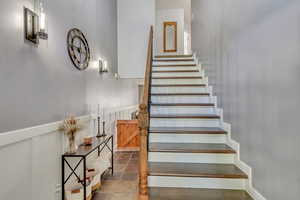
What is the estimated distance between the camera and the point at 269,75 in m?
1.56

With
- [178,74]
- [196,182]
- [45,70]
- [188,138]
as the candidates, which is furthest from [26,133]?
[178,74]

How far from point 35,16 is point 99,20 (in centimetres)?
214

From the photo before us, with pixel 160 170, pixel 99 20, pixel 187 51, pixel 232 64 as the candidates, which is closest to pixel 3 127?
pixel 160 170

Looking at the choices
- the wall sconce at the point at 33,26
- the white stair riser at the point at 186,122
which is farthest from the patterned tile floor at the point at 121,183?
the wall sconce at the point at 33,26

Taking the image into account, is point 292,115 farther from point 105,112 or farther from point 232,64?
point 105,112

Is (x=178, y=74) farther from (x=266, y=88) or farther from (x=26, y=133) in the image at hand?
(x=26, y=133)

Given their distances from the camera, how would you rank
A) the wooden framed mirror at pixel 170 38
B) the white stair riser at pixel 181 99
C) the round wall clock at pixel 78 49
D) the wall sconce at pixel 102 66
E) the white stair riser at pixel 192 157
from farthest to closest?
the wooden framed mirror at pixel 170 38 < the wall sconce at pixel 102 66 < the white stair riser at pixel 181 99 < the round wall clock at pixel 78 49 < the white stair riser at pixel 192 157

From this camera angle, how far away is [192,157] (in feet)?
7.47

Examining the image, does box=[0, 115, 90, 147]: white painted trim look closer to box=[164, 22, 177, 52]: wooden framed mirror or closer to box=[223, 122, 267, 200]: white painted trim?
box=[223, 122, 267, 200]: white painted trim

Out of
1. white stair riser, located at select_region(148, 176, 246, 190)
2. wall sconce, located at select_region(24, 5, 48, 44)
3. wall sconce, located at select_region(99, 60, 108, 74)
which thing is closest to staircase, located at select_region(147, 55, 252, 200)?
white stair riser, located at select_region(148, 176, 246, 190)

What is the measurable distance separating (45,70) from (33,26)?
18.2 inches

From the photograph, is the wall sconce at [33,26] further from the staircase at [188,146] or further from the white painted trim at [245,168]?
the white painted trim at [245,168]

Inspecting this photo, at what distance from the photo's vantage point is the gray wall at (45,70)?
161 cm

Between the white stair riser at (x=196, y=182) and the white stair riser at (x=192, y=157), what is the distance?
286 mm
